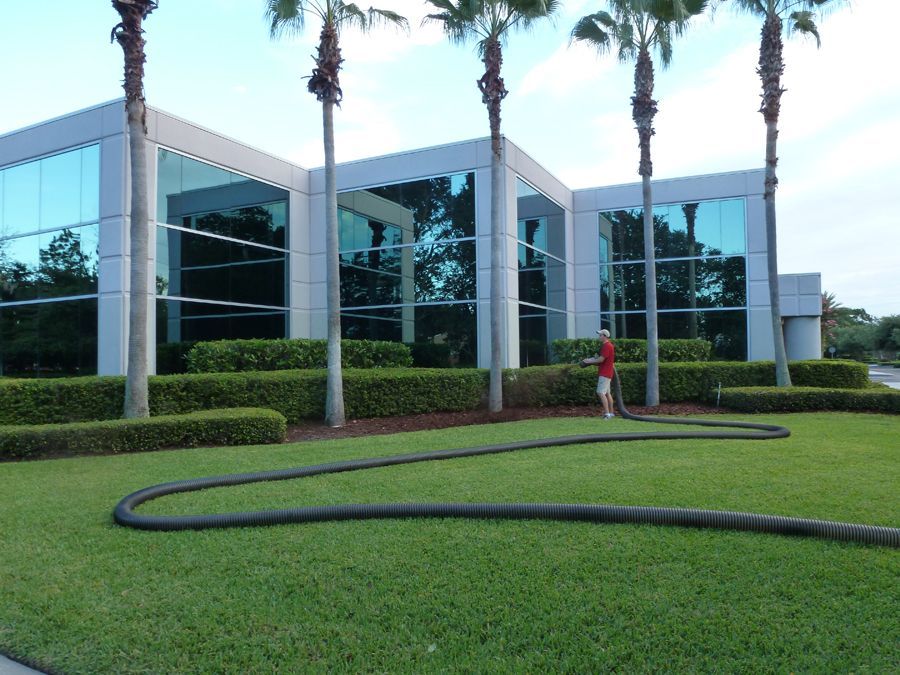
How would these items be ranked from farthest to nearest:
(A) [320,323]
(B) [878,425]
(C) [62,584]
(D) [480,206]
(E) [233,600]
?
(A) [320,323] < (D) [480,206] < (B) [878,425] < (C) [62,584] < (E) [233,600]

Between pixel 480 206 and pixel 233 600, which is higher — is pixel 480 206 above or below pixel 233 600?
above

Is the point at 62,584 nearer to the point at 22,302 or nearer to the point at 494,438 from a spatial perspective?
the point at 494,438

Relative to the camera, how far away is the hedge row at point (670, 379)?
44.4 feet

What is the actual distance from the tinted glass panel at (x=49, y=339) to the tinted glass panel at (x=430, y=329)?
6.93m

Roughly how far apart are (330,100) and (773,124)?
1049 centimetres

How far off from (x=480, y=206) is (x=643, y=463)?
1155cm

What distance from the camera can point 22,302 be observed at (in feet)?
48.9

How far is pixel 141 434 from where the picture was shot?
8.77m

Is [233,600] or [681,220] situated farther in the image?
[681,220]

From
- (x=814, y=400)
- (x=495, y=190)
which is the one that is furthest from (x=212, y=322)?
(x=814, y=400)

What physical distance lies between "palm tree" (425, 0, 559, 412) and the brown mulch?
0.75m

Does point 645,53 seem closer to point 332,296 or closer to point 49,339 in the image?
point 332,296

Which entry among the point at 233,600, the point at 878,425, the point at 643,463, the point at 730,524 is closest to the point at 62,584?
the point at 233,600

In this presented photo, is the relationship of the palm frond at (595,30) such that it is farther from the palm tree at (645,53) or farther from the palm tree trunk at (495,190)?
the palm tree trunk at (495,190)
